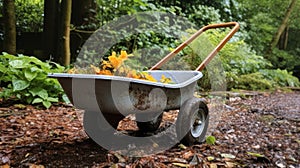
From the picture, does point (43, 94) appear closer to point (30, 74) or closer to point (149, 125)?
point (30, 74)

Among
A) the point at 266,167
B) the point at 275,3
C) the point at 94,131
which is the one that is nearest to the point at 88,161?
the point at 94,131

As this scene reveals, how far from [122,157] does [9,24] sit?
2.61 meters

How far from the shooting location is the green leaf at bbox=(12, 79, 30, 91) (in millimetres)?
2730

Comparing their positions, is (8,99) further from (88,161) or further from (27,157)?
(88,161)

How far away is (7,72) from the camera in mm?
2906

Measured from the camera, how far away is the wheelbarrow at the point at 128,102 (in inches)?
60.1

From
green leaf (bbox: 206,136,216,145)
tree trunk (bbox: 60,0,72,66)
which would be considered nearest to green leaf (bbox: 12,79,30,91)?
tree trunk (bbox: 60,0,72,66)

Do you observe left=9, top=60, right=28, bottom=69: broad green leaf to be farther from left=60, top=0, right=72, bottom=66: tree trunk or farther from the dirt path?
left=60, top=0, right=72, bottom=66: tree trunk

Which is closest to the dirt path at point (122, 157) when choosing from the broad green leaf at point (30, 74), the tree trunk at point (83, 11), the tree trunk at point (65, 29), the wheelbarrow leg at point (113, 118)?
the wheelbarrow leg at point (113, 118)

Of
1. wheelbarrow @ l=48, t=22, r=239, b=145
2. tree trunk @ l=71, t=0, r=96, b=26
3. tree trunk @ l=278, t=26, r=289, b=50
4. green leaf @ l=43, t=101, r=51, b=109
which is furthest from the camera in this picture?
Answer: tree trunk @ l=278, t=26, r=289, b=50

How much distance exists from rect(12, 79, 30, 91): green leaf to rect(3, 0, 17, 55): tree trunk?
3.22 ft

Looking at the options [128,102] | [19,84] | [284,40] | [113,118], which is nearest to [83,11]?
[19,84]

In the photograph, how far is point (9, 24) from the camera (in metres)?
3.53

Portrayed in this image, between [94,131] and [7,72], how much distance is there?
4.90ft
